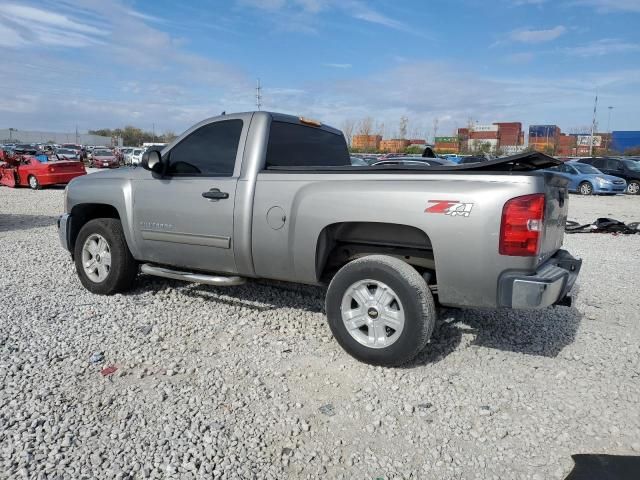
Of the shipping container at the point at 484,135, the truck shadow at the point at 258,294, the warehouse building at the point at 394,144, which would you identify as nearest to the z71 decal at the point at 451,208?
the truck shadow at the point at 258,294

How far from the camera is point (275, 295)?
5.56m

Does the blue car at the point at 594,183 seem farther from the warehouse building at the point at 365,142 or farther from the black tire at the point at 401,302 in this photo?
the warehouse building at the point at 365,142

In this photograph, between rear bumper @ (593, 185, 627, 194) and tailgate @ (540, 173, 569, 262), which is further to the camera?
rear bumper @ (593, 185, 627, 194)

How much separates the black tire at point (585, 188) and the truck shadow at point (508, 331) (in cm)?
1941

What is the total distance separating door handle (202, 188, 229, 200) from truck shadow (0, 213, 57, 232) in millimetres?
7532

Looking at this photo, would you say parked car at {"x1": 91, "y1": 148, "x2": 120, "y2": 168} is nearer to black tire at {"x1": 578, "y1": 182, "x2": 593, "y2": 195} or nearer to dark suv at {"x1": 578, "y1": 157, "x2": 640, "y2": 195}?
black tire at {"x1": 578, "y1": 182, "x2": 593, "y2": 195}

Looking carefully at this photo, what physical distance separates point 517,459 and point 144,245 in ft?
12.5

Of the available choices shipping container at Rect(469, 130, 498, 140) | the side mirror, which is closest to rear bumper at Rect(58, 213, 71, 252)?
the side mirror

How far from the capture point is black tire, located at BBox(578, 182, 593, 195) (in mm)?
22156

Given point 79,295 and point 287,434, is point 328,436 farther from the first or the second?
point 79,295

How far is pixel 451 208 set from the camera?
3.44 m

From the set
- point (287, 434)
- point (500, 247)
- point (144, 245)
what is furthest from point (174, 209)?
point (500, 247)

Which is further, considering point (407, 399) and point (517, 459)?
point (407, 399)

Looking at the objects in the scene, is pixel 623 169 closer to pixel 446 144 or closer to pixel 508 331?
pixel 508 331
